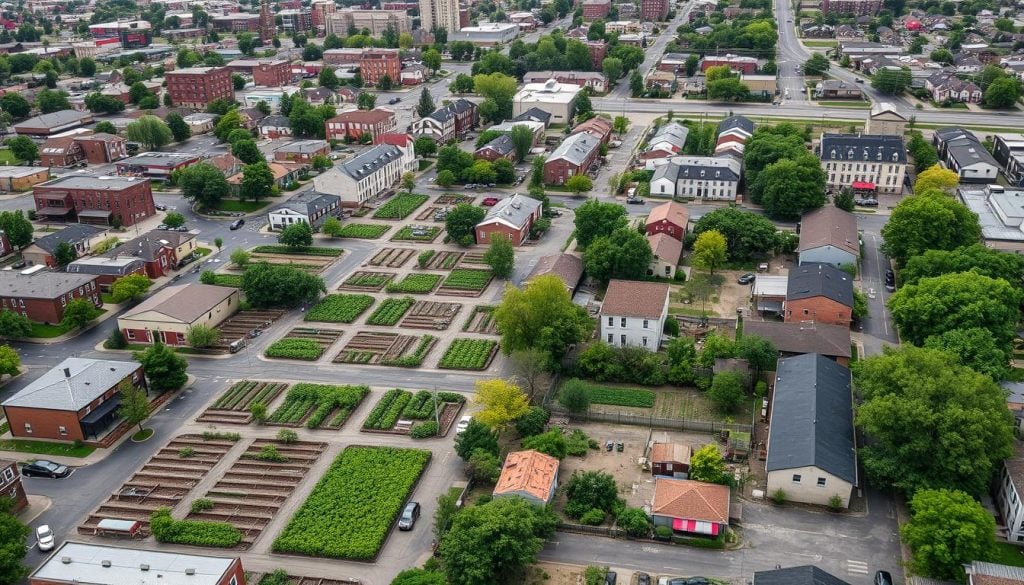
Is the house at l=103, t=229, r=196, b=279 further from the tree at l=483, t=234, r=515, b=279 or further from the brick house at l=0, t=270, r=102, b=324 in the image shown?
the tree at l=483, t=234, r=515, b=279

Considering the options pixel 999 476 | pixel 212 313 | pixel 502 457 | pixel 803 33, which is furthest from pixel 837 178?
pixel 803 33

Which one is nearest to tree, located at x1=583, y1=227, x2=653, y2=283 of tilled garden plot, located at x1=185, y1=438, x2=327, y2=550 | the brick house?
tilled garden plot, located at x1=185, y1=438, x2=327, y2=550

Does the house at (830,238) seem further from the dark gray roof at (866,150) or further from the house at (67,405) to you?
the house at (67,405)

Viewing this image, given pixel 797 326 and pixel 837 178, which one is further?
pixel 837 178

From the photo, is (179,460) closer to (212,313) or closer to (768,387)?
(212,313)

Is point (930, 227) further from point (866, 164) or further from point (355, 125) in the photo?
point (355, 125)
